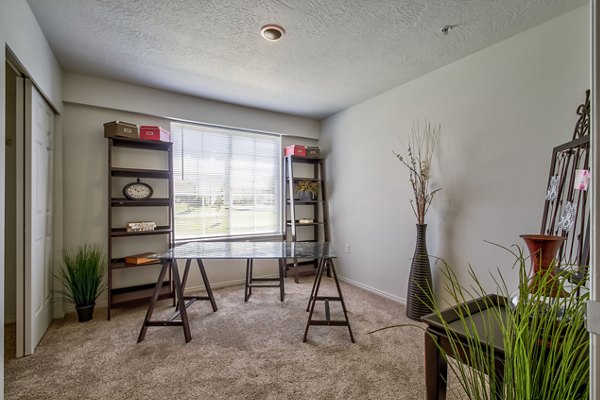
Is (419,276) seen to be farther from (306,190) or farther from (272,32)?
(272,32)

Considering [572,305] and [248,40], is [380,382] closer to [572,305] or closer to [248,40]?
[572,305]

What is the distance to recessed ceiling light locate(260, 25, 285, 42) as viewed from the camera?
2.02 metres

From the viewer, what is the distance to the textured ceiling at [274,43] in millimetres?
1826

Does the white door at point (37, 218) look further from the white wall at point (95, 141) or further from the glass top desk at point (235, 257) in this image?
the glass top desk at point (235, 257)

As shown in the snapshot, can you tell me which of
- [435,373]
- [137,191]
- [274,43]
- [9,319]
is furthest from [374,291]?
[9,319]

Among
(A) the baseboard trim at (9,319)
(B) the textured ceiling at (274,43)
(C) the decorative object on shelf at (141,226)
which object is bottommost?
(A) the baseboard trim at (9,319)

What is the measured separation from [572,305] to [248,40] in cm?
241

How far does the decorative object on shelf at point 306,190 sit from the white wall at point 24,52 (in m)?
2.83

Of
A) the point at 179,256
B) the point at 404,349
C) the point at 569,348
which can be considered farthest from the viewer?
the point at 179,256

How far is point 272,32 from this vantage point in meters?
2.07

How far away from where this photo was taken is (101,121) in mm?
2967

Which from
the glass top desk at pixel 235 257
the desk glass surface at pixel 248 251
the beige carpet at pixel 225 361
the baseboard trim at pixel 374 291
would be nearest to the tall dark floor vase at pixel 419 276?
the beige carpet at pixel 225 361

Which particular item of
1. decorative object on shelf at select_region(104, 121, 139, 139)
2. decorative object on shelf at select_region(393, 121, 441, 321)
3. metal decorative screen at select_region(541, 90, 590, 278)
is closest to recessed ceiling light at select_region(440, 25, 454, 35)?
decorative object on shelf at select_region(393, 121, 441, 321)

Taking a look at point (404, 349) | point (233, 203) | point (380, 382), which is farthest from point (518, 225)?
point (233, 203)
